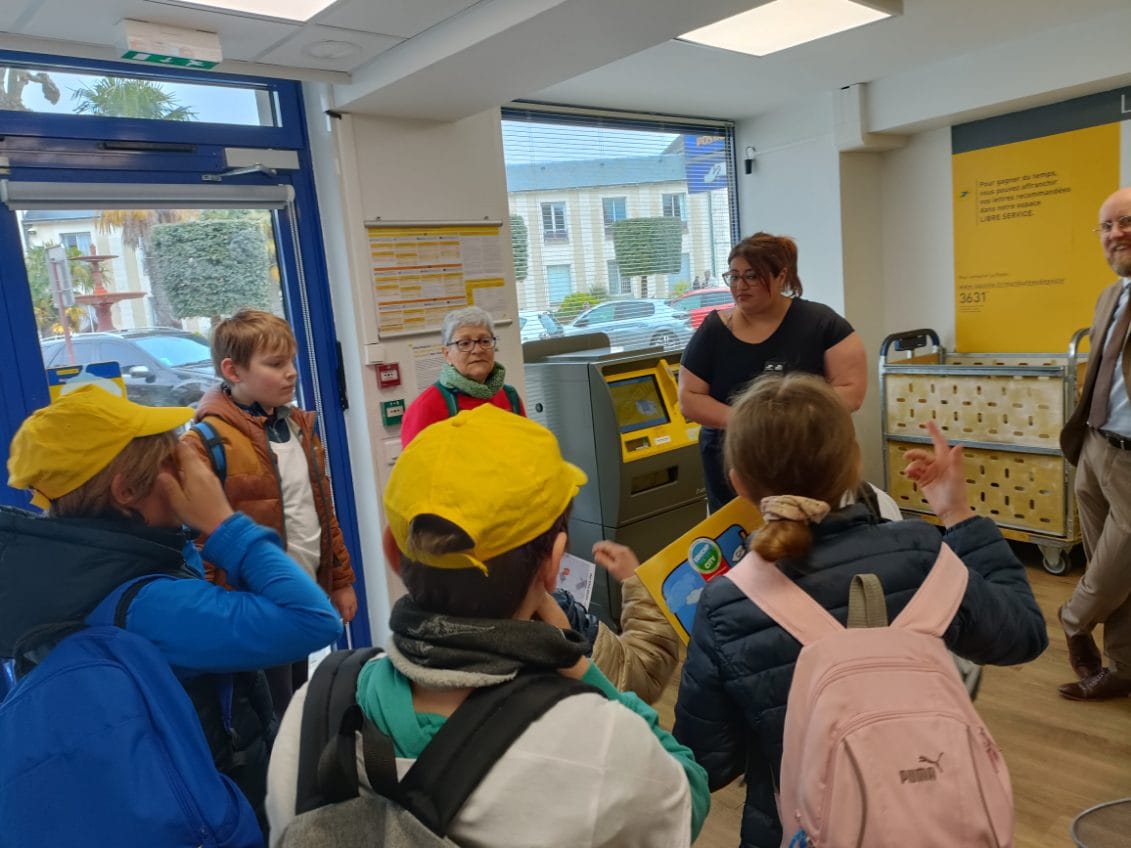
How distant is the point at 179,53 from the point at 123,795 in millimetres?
1937

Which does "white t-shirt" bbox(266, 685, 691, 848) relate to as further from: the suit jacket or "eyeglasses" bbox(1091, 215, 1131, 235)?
"eyeglasses" bbox(1091, 215, 1131, 235)

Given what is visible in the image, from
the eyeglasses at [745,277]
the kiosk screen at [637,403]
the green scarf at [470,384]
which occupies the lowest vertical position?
the kiosk screen at [637,403]

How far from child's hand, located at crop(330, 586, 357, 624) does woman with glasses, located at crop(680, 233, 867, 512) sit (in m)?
1.17

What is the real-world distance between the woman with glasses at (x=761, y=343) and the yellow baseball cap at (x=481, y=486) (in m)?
1.68

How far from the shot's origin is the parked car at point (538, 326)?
4203 mm

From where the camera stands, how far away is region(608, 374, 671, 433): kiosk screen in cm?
358

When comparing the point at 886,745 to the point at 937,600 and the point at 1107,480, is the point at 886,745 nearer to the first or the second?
the point at 937,600

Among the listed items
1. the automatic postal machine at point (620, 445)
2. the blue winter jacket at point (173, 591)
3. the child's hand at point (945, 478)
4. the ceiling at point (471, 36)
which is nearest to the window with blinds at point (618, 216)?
the automatic postal machine at point (620, 445)

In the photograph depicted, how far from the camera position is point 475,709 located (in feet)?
2.50

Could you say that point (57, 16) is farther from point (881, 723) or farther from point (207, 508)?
point (881, 723)

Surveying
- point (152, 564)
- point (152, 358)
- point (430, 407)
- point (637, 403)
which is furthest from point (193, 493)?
point (637, 403)

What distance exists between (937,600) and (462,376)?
5.82 ft

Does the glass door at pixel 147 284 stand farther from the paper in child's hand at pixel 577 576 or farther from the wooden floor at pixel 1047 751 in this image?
the wooden floor at pixel 1047 751

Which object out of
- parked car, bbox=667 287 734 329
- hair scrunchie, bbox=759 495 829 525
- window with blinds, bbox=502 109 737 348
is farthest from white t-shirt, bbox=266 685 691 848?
parked car, bbox=667 287 734 329
